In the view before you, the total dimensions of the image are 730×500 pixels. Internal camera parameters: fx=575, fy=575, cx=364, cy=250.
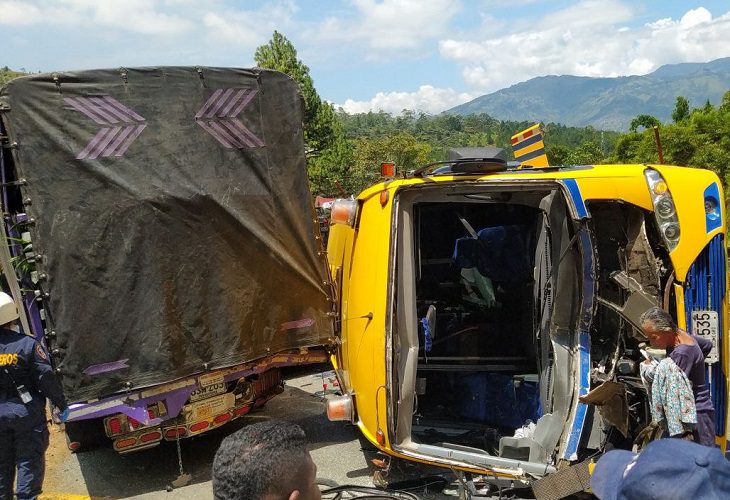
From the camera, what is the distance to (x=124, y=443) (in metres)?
4.48

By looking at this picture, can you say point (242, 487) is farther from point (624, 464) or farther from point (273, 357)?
point (273, 357)

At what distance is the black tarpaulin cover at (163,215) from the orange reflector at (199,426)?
0.61 metres

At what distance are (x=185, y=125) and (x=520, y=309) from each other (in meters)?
3.39

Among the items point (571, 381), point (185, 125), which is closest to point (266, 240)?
point (185, 125)

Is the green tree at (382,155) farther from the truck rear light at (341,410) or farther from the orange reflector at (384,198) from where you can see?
the truck rear light at (341,410)

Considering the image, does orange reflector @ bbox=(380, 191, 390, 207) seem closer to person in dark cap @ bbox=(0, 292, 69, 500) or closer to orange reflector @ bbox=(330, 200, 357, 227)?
orange reflector @ bbox=(330, 200, 357, 227)

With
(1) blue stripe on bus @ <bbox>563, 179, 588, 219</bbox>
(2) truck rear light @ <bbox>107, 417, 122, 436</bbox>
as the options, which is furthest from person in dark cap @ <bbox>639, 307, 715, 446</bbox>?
(2) truck rear light @ <bbox>107, 417, 122, 436</bbox>

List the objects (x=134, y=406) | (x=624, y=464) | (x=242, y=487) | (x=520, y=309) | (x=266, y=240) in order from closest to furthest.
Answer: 1. (x=242, y=487)
2. (x=624, y=464)
3. (x=134, y=406)
4. (x=266, y=240)
5. (x=520, y=309)

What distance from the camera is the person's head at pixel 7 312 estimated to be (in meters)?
3.92

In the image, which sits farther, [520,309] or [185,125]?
[520,309]

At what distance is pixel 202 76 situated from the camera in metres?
4.33

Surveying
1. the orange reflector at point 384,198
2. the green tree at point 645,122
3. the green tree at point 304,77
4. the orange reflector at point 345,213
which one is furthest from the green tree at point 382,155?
the orange reflector at point 384,198

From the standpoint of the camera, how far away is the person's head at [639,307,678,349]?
3.51 meters

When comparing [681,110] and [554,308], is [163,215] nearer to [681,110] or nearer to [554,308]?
[554,308]
